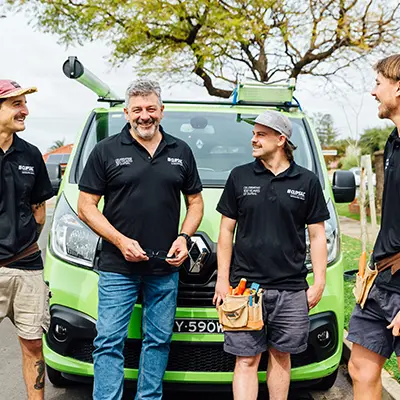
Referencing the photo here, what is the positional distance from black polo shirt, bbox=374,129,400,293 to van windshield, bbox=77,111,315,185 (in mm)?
1456

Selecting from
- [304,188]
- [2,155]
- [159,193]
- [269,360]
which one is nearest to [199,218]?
[159,193]

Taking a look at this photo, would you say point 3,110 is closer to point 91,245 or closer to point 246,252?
point 91,245

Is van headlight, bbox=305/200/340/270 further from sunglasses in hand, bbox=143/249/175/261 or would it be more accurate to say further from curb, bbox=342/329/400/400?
sunglasses in hand, bbox=143/249/175/261

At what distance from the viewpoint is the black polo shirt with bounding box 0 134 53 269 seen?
3.37m

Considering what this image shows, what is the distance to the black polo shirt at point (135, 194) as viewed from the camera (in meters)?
3.37

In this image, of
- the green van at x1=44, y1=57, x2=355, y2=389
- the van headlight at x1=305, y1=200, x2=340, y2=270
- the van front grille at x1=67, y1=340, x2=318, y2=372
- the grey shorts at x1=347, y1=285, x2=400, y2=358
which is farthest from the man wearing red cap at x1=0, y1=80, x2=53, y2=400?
the grey shorts at x1=347, y1=285, x2=400, y2=358

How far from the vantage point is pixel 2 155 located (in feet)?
11.2

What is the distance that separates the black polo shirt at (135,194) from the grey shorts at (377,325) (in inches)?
42.8

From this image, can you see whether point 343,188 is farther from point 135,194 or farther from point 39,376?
point 39,376

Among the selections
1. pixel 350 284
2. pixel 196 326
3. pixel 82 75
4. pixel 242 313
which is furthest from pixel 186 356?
pixel 350 284

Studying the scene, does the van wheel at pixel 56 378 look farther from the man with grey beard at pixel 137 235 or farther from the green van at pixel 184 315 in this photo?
the man with grey beard at pixel 137 235

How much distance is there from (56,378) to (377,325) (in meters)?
2.36

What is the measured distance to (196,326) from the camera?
3539 mm

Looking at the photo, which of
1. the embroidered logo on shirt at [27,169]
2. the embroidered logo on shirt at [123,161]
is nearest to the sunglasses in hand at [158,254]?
the embroidered logo on shirt at [123,161]
